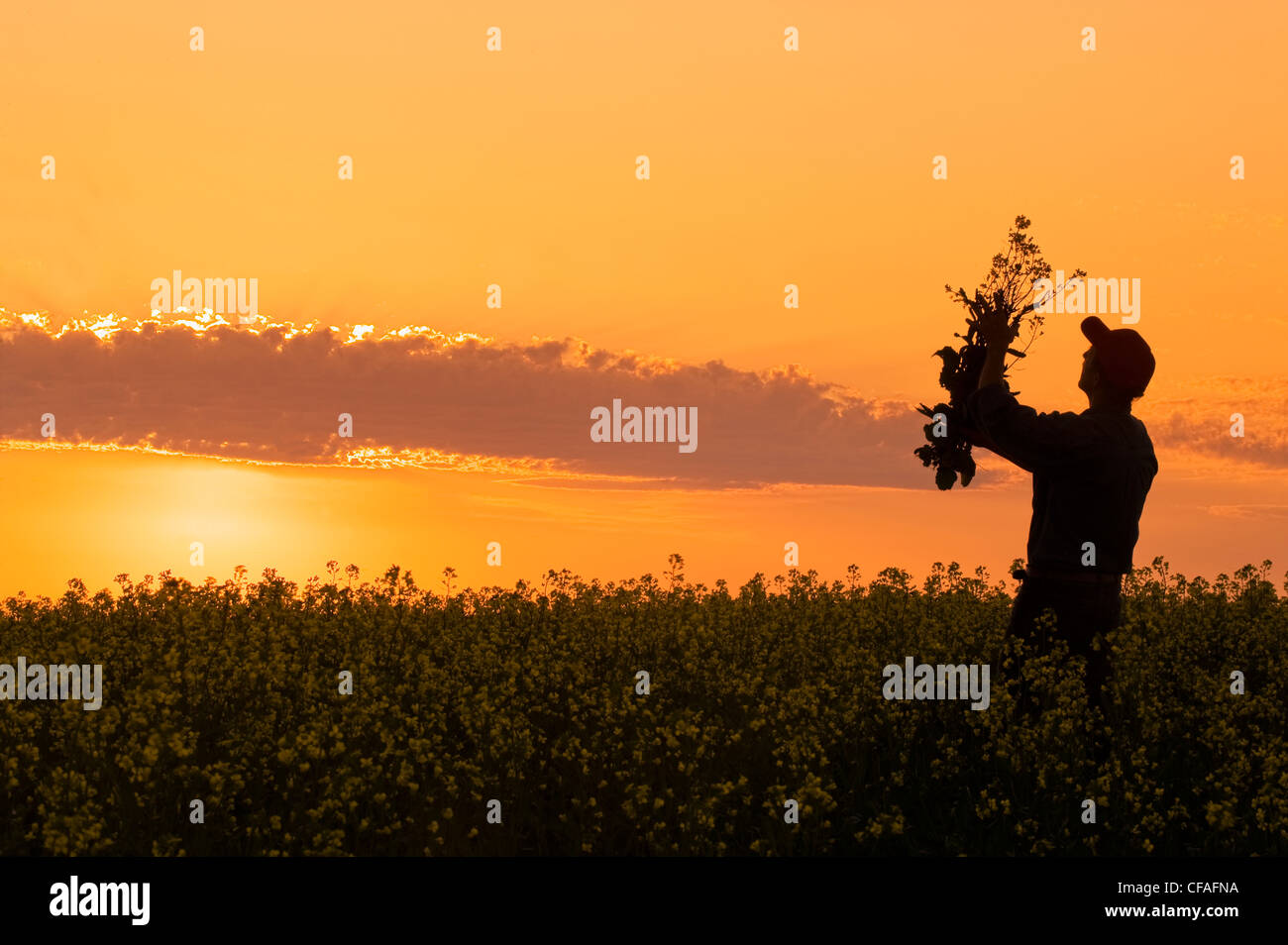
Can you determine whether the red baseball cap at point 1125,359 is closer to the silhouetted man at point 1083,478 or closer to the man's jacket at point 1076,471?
the silhouetted man at point 1083,478

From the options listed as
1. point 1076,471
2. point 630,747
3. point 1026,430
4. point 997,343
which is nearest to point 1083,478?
point 1076,471

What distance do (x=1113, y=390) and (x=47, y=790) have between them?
7748mm

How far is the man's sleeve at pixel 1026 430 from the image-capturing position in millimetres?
8383

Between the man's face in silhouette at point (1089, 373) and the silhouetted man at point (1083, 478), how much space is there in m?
0.01

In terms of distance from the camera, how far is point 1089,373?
29.6 ft

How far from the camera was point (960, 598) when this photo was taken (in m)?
14.6

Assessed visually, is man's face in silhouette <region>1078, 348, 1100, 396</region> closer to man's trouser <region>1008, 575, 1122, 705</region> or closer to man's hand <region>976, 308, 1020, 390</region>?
man's hand <region>976, 308, 1020, 390</region>

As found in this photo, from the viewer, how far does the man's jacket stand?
331 inches

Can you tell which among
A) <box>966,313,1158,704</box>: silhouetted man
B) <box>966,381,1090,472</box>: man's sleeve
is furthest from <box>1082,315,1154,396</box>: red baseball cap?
<box>966,381,1090,472</box>: man's sleeve

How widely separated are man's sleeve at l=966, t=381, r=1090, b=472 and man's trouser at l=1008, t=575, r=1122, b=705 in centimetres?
92
